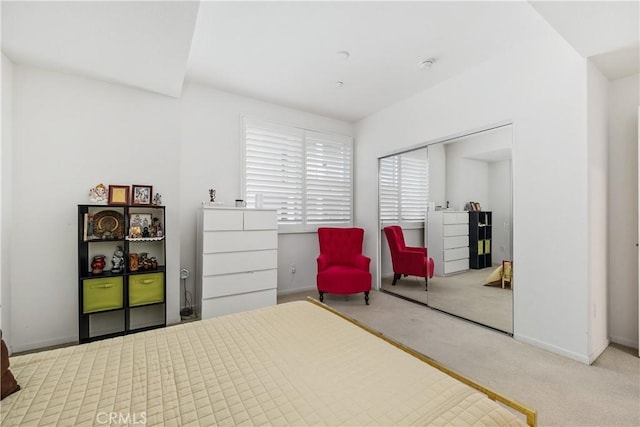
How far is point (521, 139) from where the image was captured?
257 cm

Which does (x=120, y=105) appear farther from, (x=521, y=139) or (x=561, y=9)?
(x=521, y=139)

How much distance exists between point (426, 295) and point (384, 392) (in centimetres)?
288

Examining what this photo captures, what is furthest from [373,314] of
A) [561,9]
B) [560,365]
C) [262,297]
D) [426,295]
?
[561,9]

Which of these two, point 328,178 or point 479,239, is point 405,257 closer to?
point 479,239

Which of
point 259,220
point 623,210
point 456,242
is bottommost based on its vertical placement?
point 456,242

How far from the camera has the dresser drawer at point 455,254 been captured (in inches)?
125

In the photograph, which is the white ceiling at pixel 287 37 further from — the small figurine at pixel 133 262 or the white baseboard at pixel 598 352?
the white baseboard at pixel 598 352

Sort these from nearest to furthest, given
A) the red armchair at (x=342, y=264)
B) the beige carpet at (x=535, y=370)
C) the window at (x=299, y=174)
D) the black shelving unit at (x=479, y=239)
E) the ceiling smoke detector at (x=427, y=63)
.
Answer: the beige carpet at (x=535, y=370)
the ceiling smoke detector at (x=427, y=63)
the black shelving unit at (x=479, y=239)
the red armchair at (x=342, y=264)
the window at (x=299, y=174)

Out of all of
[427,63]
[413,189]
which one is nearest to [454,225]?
[413,189]

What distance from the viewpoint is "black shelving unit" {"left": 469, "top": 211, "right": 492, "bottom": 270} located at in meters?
2.94

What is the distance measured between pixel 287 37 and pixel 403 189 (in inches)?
95.3

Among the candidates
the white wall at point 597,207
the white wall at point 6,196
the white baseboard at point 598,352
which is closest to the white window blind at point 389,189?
the white wall at point 597,207

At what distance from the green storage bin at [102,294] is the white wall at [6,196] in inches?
21.2

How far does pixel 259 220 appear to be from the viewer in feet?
10.3
